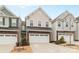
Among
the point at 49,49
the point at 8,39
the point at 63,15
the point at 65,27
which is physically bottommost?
the point at 49,49

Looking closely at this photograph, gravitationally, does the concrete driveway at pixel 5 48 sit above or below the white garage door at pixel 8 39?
below

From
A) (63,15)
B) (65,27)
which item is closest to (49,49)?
(65,27)

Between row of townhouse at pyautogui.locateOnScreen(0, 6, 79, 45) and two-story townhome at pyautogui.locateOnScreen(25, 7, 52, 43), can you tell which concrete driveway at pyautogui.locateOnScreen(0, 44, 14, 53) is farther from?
two-story townhome at pyautogui.locateOnScreen(25, 7, 52, 43)

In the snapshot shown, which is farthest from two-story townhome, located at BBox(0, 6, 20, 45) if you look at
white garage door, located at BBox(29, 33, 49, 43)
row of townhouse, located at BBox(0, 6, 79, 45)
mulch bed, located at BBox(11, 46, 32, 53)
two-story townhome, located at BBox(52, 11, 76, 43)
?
two-story townhome, located at BBox(52, 11, 76, 43)

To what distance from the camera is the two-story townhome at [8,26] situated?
3.75 metres

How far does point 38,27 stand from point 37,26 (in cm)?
3

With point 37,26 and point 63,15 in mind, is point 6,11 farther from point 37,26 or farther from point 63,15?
point 63,15

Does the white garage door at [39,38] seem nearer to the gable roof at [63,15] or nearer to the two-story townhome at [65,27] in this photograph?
the two-story townhome at [65,27]

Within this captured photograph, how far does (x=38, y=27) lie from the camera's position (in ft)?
12.6

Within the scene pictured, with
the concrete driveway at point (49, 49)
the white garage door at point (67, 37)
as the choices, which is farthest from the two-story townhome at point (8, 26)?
the white garage door at point (67, 37)

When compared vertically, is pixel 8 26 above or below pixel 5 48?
above

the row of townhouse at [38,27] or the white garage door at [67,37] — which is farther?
the white garage door at [67,37]

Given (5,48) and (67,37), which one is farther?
(67,37)
